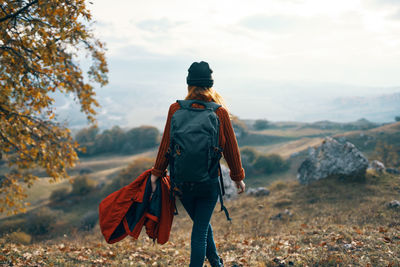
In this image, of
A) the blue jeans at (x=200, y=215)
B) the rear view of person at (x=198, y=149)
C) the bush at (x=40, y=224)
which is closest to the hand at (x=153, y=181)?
the rear view of person at (x=198, y=149)

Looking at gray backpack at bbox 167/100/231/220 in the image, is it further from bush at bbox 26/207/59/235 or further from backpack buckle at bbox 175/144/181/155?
bush at bbox 26/207/59/235

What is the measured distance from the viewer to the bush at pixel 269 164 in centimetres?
4328

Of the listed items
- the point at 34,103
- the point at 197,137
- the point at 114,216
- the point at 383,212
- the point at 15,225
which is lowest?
the point at 15,225

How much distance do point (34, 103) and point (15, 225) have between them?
75.4 ft

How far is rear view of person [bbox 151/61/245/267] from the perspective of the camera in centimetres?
334

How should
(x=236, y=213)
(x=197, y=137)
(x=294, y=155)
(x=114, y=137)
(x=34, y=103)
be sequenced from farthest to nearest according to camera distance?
(x=114, y=137)
(x=294, y=155)
(x=236, y=213)
(x=34, y=103)
(x=197, y=137)

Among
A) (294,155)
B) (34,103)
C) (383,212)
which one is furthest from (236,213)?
(294,155)

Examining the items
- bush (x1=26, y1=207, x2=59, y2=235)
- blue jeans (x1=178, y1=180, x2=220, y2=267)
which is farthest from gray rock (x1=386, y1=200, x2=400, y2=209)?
bush (x1=26, y1=207, x2=59, y2=235)

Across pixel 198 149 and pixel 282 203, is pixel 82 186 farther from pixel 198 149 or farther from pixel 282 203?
pixel 198 149

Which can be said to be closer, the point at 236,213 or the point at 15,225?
the point at 236,213

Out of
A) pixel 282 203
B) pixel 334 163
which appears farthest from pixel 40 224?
pixel 334 163

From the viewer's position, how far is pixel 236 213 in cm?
1490

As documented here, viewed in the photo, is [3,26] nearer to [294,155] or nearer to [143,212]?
[143,212]

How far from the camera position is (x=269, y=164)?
142 feet
